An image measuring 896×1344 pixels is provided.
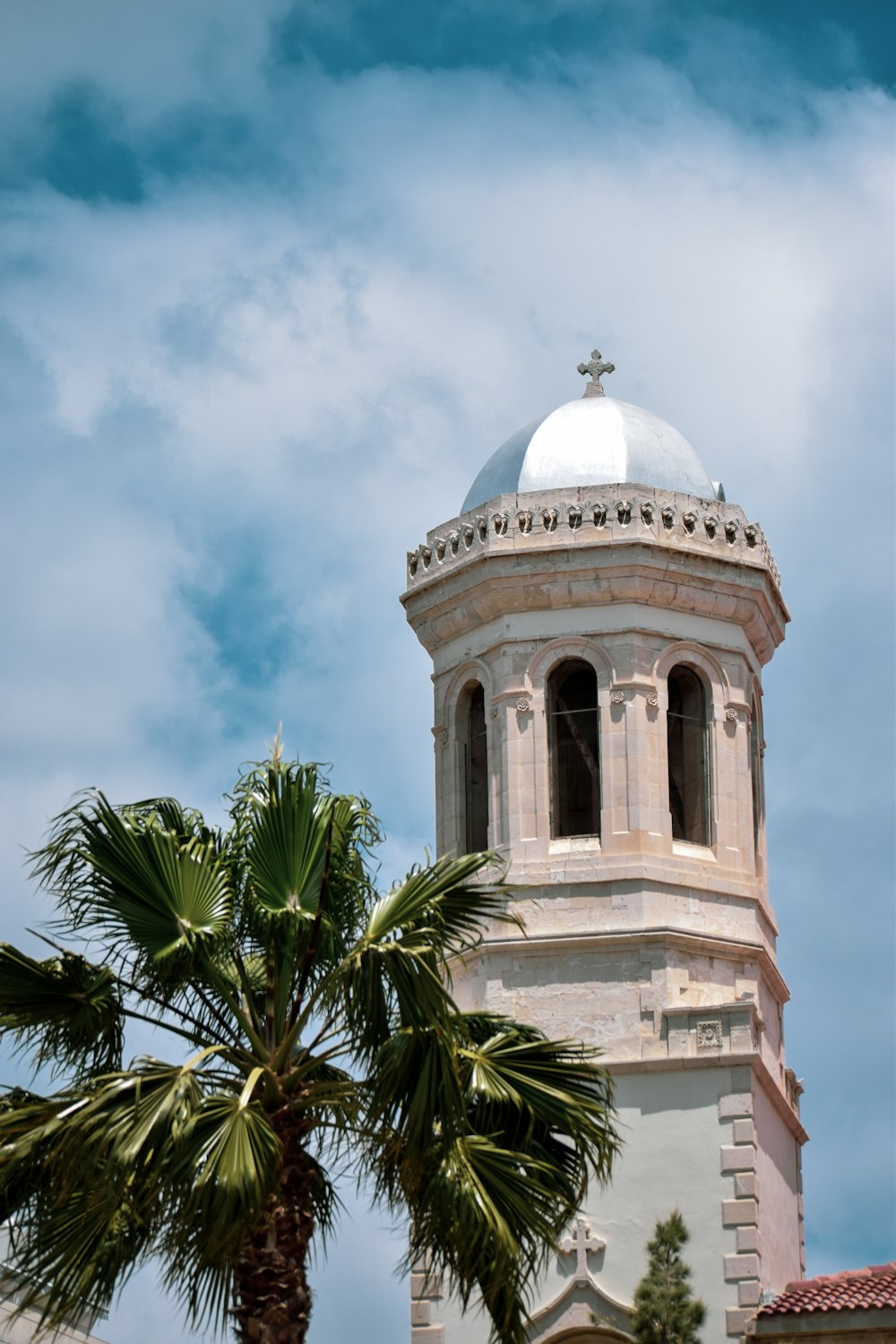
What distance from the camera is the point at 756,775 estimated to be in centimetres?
3353

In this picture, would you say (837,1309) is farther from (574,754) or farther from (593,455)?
(593,455)

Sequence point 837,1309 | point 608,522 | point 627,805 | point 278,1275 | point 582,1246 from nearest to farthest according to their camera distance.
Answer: point 278,1275, point 837,1309, point 582,1246, point 627,805, point 608,522

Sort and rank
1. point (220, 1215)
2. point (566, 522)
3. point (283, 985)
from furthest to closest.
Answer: point (566, 522)
point (283, 985)
point (220, 1215)

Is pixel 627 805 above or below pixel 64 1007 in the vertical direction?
above

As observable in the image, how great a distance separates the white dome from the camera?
33125 millimetres

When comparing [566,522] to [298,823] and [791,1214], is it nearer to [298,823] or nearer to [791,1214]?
[791,1214]

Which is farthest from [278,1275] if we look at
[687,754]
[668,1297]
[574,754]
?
[687,754]

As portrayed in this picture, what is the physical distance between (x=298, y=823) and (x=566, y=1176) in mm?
3332

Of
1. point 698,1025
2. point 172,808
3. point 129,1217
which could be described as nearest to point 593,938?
point 698,1025

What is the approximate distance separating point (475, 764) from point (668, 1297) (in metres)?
8.38

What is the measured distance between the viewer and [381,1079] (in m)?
18.7

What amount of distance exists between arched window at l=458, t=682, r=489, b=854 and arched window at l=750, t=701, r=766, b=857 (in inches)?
133

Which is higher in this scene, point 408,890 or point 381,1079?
point 408,890

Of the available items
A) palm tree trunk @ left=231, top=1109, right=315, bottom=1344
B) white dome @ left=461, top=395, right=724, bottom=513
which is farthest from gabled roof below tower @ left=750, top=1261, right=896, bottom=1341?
white dome @ left=461, top=395, right=724, bottom=513
